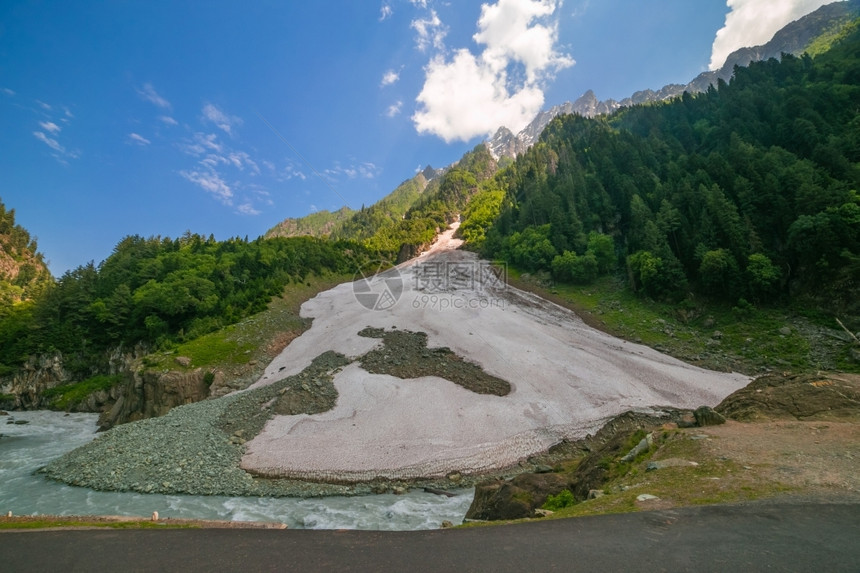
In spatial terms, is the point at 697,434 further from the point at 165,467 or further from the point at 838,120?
the point at 838,120

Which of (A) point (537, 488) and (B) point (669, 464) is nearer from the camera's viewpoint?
(B) point (669, 464)

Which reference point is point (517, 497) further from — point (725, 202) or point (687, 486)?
point (725, 202)

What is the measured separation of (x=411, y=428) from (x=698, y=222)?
4484cm

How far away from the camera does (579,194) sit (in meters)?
71.1

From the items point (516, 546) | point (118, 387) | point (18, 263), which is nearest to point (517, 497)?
point (516, 546)

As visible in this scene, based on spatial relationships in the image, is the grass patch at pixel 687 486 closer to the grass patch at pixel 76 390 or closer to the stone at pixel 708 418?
the stone at pixel 708 418

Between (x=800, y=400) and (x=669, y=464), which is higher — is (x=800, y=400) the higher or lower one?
the higher one

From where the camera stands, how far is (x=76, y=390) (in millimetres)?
45281

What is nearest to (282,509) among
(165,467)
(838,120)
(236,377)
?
(165,467)

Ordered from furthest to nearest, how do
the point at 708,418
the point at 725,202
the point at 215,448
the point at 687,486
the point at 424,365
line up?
the point at 725,202 → the point at 424,365 → the point at 215,448 → the point at 708,418 → the point at 687,486

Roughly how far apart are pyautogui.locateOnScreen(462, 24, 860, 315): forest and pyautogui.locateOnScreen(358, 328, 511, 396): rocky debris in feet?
92.8

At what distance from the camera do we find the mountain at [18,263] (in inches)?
3647

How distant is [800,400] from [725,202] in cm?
3796

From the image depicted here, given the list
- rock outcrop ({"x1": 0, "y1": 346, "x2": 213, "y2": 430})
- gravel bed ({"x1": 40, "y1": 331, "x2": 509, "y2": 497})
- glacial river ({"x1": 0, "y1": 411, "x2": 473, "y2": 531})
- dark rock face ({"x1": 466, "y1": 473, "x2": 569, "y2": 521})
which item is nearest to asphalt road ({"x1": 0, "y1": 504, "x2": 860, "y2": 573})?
dark rock face ({"x1": 466, "y1": 473, "x2": 569, "y2": 521})
